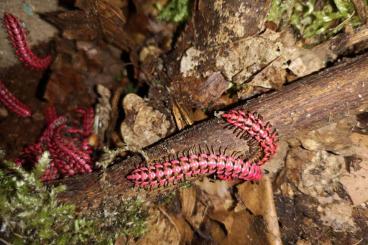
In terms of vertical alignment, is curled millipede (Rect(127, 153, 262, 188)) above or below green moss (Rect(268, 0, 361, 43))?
below

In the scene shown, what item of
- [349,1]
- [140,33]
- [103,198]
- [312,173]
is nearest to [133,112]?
[103,198]

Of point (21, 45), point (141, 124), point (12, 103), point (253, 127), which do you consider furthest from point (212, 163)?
point (21, 45)

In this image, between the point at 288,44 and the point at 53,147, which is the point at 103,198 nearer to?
the point at 53,147

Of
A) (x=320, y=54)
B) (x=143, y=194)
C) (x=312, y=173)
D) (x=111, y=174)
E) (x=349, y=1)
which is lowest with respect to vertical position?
(x=312, y=173)

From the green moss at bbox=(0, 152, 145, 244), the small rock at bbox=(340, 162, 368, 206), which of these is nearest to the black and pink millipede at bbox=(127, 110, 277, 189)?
the green moss at bbox=(0, 152, 145, 244)

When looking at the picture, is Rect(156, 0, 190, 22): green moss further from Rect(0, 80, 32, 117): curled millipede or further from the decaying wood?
Rect(0, 80, 32, 117): curled millipede

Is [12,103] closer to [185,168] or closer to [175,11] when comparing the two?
[175,11]
